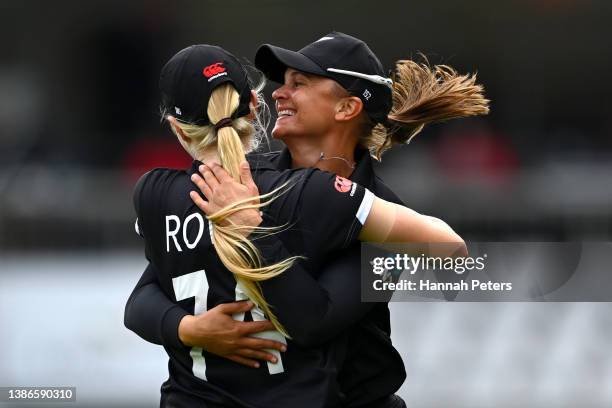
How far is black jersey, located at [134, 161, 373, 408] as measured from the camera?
217 centimetres

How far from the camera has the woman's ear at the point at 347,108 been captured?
2.50 meters

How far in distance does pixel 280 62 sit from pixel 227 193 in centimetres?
46

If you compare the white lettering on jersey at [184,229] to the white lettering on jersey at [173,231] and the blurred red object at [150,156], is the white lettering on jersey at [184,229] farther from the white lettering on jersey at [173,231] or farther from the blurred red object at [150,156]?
the blurred red object at [150,156]

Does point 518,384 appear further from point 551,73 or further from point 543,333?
point 551,73

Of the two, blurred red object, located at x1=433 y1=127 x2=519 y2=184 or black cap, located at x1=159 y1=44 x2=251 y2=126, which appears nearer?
black cap, located at x1=159 y1=44 x2=251 y2=126

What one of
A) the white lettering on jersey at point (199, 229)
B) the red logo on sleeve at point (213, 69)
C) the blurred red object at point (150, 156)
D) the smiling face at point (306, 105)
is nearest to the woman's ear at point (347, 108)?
the smiling face at point (306, 105)

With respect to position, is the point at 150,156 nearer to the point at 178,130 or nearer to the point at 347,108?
the point at 347,108

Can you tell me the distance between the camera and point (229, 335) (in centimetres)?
219

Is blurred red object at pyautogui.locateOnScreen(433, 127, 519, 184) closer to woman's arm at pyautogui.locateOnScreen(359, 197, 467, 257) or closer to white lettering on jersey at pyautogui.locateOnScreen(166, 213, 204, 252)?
woman's arm at pyautogui.locateOnScreen(359, 197, 467, 257)

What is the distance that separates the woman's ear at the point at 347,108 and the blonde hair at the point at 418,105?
0.10m

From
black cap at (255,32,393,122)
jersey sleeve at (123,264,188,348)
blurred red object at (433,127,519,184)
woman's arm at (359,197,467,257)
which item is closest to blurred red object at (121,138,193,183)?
blurred red object at (433,127,519,184)

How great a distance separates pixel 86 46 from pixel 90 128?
0.71 m

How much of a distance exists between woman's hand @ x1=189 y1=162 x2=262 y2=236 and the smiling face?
12.7 inches

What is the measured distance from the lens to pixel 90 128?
7773mm
